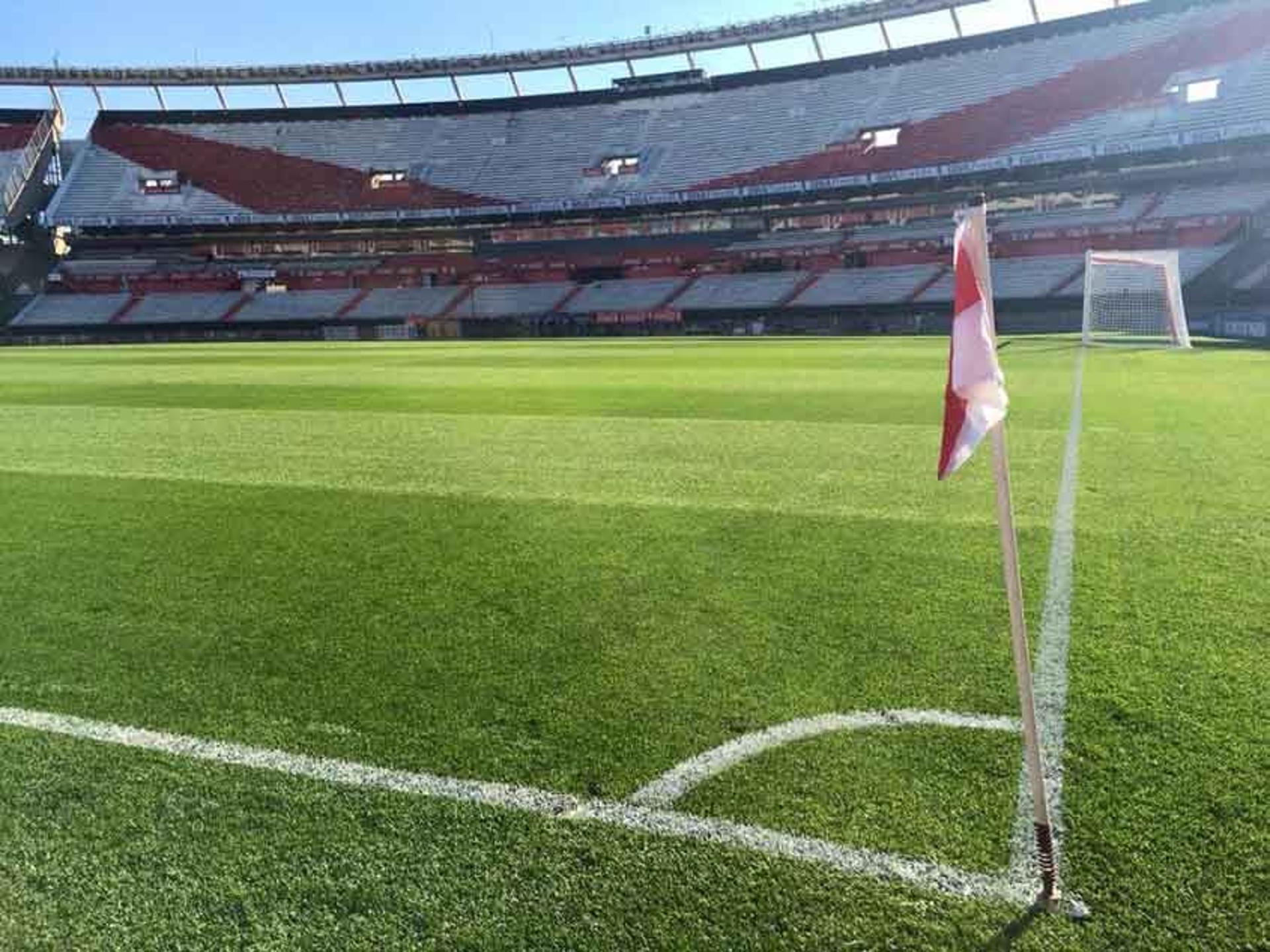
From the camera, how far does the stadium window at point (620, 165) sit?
52.2 metres

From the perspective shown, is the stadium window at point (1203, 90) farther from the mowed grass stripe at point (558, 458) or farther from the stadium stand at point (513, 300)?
the mowed grass stripe at point (558, 458)

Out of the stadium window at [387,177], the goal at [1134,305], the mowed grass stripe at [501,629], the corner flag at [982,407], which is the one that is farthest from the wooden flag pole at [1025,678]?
the stadium window at [387,177]

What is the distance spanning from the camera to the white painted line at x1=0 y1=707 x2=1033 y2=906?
2.11 metres

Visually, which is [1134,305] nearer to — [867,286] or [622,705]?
[867,286]

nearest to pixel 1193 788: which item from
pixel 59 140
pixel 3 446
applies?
pixel 3 446

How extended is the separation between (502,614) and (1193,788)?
269 cm

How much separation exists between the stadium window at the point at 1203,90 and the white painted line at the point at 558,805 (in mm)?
46595

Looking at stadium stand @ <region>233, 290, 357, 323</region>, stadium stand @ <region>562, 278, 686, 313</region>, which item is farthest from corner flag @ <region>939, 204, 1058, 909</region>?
stadium stand @ <region>233, 290, 357, 323</region>

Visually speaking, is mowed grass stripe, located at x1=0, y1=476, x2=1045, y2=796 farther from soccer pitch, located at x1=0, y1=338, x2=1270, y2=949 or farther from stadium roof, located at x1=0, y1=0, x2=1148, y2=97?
stadium roof, located at x1=0, y1=0, x2=1148, y2=97

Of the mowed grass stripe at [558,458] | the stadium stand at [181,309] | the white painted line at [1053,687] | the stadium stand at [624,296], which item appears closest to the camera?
the white painted line at [1053,687]

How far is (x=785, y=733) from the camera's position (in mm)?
2830

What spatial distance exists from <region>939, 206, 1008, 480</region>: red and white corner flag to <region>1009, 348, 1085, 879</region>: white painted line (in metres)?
0.96

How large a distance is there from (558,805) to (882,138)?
162ft

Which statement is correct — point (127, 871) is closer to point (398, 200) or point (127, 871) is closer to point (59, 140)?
point (398, 200)
